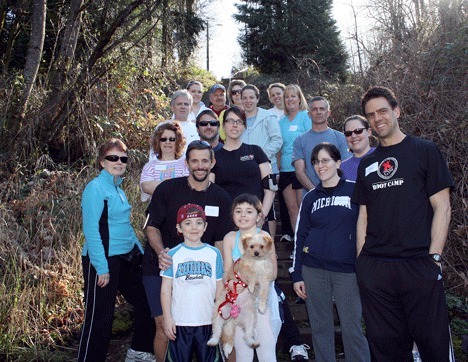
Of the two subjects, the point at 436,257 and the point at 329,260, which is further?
the point at 329,260

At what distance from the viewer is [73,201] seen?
6551 mm

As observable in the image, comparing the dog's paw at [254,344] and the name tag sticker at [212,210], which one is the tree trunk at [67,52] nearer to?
the name tag sticker at [212,210]

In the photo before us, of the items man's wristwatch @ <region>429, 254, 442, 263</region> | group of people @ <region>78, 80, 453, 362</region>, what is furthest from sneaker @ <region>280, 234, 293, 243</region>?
man's wristwatch @ <region>429, 254, 442, 263</region>

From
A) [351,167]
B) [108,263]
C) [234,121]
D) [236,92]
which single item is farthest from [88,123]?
[351,167]

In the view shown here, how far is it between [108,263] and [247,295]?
4.12 ft

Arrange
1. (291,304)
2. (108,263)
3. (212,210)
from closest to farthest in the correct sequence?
1. (212,210)
2. (108,263)
3. (291,304)

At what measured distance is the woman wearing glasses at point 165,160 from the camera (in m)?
4.56

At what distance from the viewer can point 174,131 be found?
4.64 meters

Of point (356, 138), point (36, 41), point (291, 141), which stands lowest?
point (356, 138)

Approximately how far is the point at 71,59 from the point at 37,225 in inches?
141

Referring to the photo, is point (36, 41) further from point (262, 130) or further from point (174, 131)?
point (174, 131)

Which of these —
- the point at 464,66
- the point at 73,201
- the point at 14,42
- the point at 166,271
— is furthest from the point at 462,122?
the point at 14,42

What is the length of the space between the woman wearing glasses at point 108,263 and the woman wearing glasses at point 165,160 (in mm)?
269

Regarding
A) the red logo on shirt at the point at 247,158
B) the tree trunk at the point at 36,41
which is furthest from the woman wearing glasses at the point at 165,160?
the tree trunk at the point at 36,41
